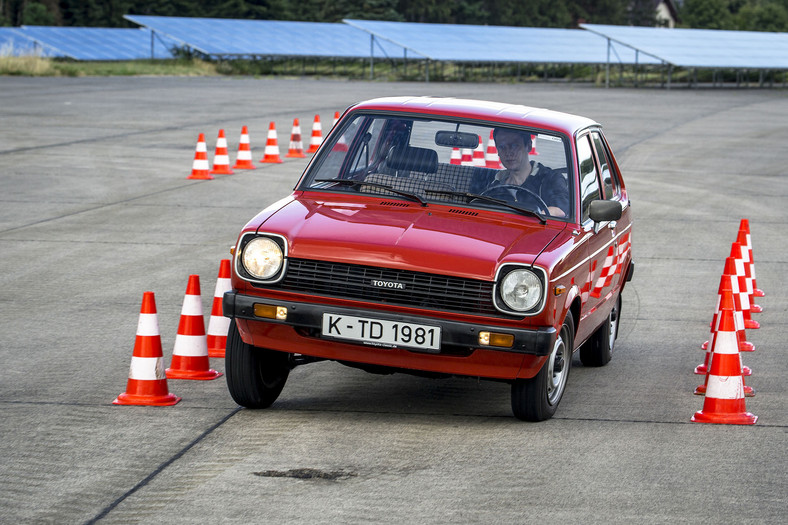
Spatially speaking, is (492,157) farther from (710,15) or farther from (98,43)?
(710,15)

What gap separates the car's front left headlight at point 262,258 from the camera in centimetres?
601

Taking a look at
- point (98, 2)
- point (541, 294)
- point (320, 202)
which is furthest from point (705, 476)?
point (98, 2)

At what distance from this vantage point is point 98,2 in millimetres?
79375

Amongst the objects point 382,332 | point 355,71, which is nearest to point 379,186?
point 382,332

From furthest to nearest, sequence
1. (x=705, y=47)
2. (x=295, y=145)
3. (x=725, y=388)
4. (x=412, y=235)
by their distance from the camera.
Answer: (x=705, y=47)
(x=295, y=145)
(x=725, y=388)
(x=412, y=235)

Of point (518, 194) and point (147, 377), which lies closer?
point (147, 377)

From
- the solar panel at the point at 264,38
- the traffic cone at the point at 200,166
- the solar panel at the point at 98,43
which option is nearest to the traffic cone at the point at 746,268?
the traffic cone at the point at 200,166

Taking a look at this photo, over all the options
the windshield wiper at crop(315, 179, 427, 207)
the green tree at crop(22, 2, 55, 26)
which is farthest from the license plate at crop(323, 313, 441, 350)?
the green tree at crop(22, 2, 55, 26)

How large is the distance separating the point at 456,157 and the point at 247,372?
5.51 ft

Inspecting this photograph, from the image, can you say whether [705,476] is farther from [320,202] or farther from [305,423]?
[320,202]

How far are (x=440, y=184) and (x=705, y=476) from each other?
2.21 m

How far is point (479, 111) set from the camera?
7.00 m

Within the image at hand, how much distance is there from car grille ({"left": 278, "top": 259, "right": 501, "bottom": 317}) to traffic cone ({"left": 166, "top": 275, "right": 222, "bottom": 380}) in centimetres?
130

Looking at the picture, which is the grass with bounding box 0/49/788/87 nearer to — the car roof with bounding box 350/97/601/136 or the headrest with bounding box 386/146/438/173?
the car roof with bounding box 350/97/601/136
